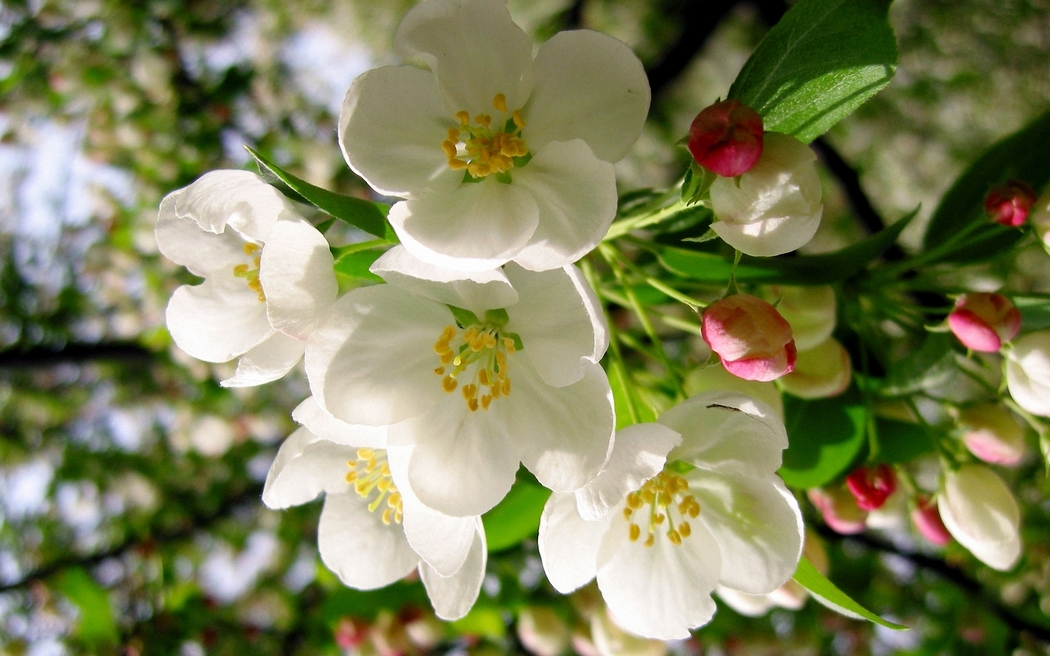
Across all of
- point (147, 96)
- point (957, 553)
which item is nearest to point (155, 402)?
point (147, 96)

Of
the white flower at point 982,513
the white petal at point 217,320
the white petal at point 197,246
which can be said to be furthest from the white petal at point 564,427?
the white flower at point 982,513

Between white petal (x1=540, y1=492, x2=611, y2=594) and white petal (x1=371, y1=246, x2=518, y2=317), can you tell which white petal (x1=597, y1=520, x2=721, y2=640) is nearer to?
white petal (x1=540, y1=492, x2=611, y2=594)

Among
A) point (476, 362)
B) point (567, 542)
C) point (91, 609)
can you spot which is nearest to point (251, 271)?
point (476, 362)

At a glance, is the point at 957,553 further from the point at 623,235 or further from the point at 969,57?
the point at 969,57

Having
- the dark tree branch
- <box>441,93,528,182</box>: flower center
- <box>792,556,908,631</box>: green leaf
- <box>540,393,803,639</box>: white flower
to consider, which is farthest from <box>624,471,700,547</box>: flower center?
the dark tree branch

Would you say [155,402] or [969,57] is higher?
[969,57]

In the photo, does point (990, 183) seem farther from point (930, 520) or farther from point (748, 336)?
point (748, 336)
